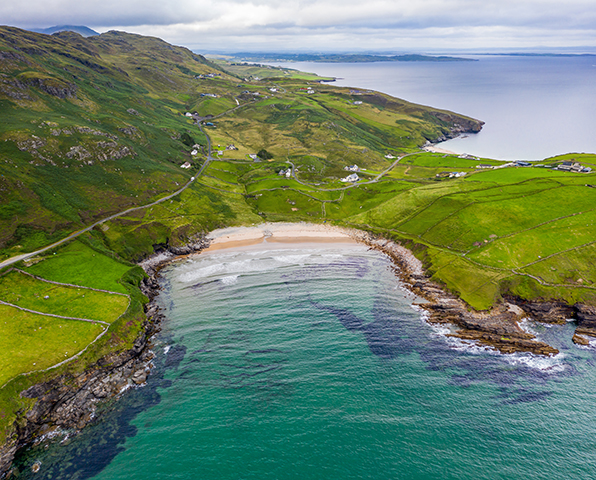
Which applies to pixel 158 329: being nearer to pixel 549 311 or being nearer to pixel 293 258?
pixel 293 258

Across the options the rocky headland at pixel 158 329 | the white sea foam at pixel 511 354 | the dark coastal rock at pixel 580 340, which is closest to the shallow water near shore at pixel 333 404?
the white sea foam at pixel 511 354

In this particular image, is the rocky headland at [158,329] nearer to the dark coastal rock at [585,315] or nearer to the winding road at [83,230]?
the dark coastal rock at [585,315]

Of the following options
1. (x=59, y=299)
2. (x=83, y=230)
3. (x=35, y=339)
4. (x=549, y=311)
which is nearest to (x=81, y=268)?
(x=59, y=299)

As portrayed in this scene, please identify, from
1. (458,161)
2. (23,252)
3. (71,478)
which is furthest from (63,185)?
(458,161)

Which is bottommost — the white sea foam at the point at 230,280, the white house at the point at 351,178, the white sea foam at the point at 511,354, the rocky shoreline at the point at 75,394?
the rocky shoreline at the point at 75,394

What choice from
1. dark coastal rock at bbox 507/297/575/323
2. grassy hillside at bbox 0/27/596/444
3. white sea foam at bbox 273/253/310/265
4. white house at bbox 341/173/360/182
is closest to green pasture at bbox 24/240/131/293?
grassy hillside at bbox 0/27/596/444

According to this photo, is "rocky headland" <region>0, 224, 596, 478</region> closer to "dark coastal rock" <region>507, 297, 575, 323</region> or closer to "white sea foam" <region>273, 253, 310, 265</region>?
"dark coastal rock" <region>507, 297, 575, 323</region>
